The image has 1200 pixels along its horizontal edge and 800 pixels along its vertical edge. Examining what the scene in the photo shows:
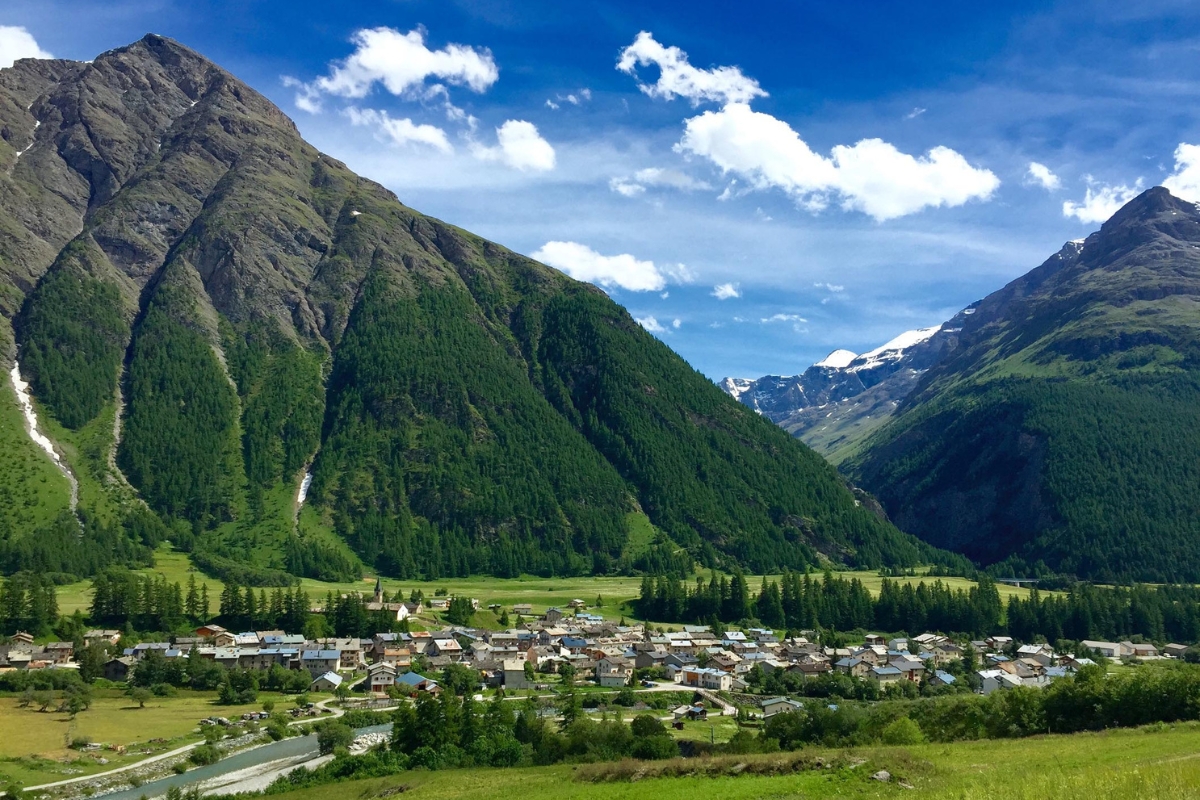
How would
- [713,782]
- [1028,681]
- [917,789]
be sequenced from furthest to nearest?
1. [1028,681]
2. [713,782]
3. [917,789]

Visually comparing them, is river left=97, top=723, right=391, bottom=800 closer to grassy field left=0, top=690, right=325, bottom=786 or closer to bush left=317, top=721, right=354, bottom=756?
bush left=317, top=721, right=354, bottom=756

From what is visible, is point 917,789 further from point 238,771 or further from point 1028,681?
point 1028,681

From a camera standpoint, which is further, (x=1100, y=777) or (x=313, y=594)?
(x=313, y=594)

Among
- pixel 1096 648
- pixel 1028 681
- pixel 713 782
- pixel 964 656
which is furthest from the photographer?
pixel 1096 648

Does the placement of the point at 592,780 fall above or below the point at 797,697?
above

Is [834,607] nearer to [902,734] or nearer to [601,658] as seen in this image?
[601,658]

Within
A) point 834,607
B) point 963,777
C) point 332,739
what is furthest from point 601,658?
point 963,777

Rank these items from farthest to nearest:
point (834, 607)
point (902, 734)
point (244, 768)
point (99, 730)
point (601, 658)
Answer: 1. point (834, 607)
2. point (601, 658)
3. point (99, 730)
4. point (244, 768)
5. point (902, 734)

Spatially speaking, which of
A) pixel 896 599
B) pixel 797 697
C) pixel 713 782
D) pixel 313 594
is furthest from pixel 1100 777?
pixel 313 594
